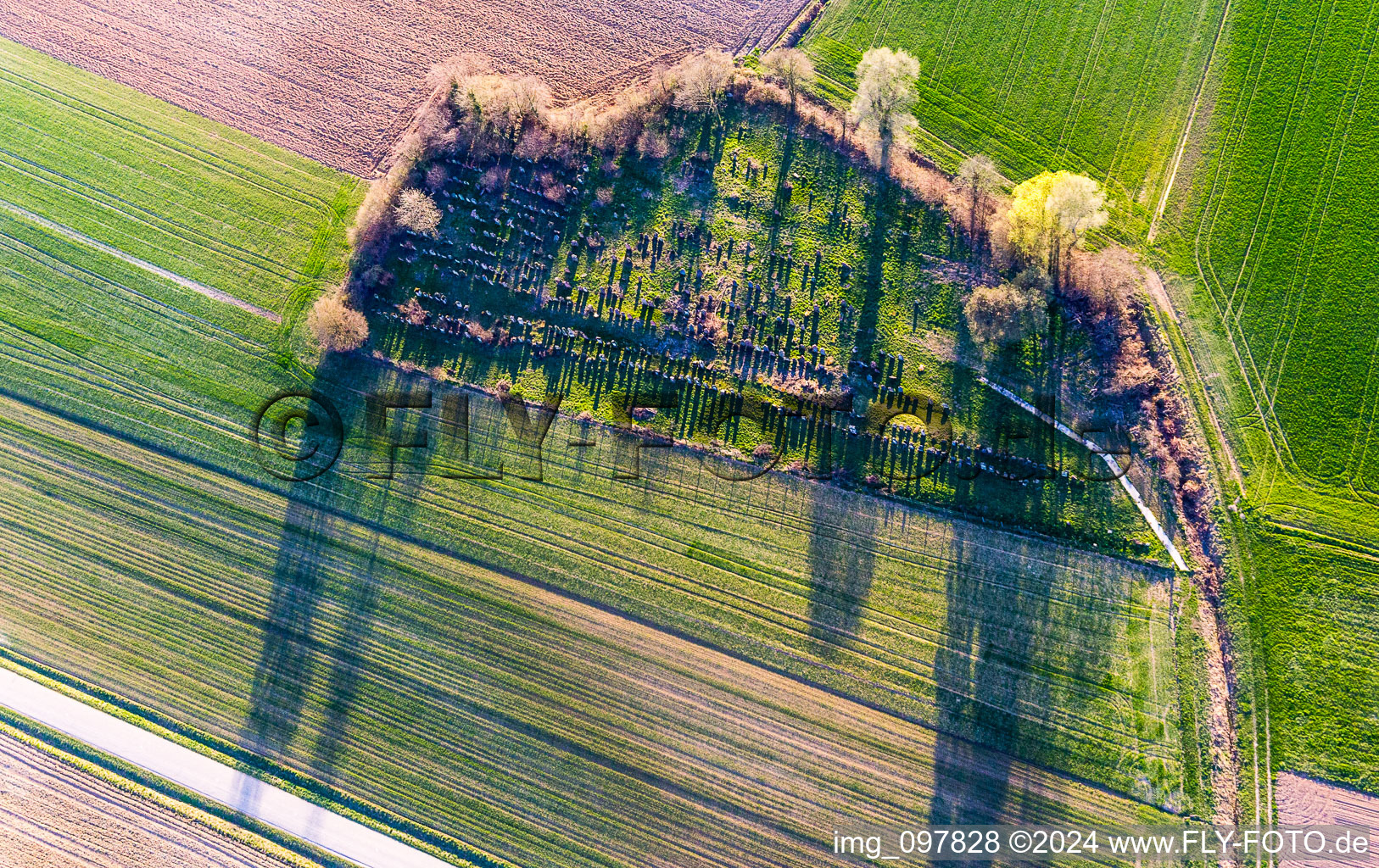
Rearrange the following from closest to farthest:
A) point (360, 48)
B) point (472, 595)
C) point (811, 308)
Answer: point (472, 595), point (811, 308), point (360, 48)

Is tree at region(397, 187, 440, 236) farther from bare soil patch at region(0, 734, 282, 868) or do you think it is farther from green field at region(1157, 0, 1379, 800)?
green field at region(1157, 0, 1379, 800)

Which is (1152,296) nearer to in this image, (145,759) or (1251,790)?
(1251,790)

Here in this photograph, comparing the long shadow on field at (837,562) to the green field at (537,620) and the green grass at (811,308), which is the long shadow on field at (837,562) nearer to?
the green field at (537,620)

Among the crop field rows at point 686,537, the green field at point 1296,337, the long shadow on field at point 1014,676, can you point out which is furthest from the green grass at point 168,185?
the green field at point 1296,337

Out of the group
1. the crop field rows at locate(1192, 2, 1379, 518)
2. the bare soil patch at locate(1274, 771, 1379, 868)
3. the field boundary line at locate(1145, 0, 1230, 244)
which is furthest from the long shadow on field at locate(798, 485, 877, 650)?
the field boundary line at locate(1145, 0, 1230, 244)

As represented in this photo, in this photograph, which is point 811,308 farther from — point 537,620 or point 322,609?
point 322,609

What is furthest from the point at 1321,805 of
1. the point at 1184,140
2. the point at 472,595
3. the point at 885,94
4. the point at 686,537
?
the point at 472,595
